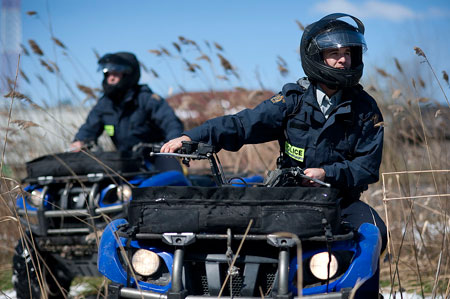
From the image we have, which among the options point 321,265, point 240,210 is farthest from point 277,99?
point 321,265

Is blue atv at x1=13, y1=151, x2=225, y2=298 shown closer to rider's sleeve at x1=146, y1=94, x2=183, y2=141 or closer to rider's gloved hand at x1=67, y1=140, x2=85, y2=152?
rider's gloved hand at x1=67, y1=140, x2=85, y2=152

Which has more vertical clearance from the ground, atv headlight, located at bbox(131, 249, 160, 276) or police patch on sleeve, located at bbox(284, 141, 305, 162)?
police patch on sleeve, located at bbox(284, 141, 305, 162)

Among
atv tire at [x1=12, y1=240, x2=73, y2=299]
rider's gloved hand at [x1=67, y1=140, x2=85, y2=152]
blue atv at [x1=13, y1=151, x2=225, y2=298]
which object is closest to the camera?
atv tire at [x1=12, y1=240, x2=73, y2=299]

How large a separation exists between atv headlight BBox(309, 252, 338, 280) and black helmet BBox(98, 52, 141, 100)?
4.07 m

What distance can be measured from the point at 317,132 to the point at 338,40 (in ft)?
1.70

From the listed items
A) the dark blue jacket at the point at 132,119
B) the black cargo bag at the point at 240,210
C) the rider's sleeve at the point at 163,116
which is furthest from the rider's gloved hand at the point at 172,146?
the dark blue jacket at the point at 132,119

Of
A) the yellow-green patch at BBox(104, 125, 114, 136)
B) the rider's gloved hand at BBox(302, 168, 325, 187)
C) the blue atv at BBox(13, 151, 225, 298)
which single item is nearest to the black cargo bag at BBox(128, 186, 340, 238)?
the rider's gloved hand at BBox(302, 168, 325, 187)

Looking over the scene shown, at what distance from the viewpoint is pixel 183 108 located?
7520 mm

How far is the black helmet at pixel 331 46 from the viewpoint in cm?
341

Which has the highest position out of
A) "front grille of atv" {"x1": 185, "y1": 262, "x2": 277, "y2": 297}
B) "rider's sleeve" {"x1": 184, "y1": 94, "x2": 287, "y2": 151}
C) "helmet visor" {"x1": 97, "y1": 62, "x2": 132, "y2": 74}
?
"helmet visor" {"x1": 97, "y1": 62, "x2": 132, "y2": 74}

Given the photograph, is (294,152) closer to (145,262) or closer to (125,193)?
(145,262)

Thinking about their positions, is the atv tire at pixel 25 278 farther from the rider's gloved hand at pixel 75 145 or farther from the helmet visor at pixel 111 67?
the helmet visor at pixel 111 67

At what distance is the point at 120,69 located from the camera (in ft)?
21.0

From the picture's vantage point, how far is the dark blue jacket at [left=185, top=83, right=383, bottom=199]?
3.31m
